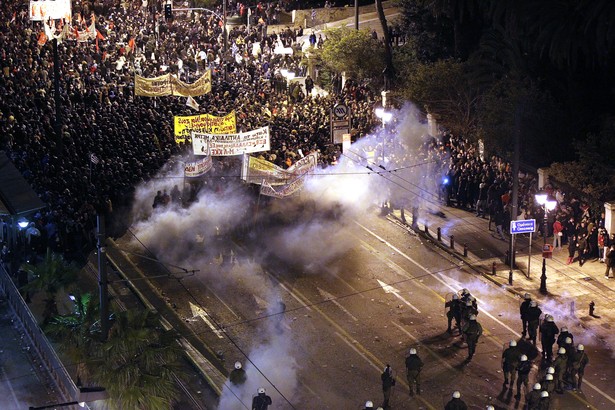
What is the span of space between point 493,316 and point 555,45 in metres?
11.0

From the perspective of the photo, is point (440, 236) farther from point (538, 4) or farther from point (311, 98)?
point (311, 98)

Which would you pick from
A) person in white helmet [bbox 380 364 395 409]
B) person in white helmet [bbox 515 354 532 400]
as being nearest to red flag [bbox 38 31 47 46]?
person in white helmet [bbox 380 364 395 409]

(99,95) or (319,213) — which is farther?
(99,95)

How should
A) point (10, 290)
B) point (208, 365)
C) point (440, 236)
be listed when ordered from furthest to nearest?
point (440, 236) < point (10, 290) < point (208, 365)

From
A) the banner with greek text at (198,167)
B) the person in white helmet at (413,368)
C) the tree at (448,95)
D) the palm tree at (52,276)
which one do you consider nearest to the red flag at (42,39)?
the tree at (448,95)

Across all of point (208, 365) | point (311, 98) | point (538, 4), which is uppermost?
point (538, 4)

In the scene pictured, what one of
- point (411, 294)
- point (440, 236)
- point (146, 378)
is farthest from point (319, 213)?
point (146, 378)

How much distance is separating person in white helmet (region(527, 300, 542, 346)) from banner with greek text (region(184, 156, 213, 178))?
39.9 ft

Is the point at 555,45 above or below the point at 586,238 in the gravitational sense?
above

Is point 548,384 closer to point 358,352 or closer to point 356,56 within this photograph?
point 358,352

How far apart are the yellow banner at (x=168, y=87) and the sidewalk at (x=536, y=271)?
1045 cm

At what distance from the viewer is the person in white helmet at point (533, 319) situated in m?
28.7

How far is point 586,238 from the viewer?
1371 inches

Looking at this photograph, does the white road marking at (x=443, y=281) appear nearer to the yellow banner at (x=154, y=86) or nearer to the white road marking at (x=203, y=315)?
the white road marking at (x=203, y=315)
